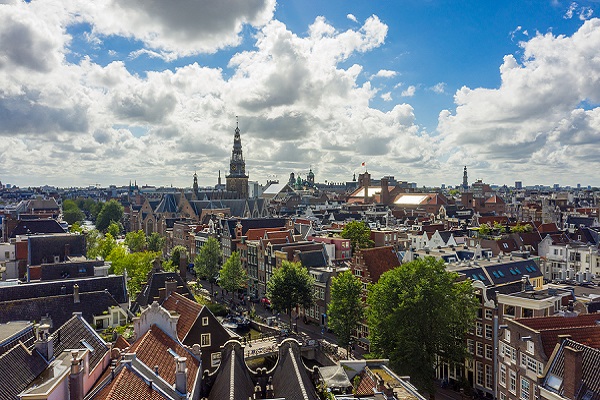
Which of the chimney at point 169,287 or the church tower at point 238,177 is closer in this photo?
the chimney at point 169,287

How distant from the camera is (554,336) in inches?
1433

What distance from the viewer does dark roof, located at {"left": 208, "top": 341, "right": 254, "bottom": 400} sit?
3194 cm

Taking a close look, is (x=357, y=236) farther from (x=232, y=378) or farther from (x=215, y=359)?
(x=232, y=378)

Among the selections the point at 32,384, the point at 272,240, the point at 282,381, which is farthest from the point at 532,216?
the point at 32,384

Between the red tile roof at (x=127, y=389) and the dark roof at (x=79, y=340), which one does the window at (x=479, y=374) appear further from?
the dark roof at (x=79, y=340)

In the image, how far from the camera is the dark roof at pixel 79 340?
28683 mm

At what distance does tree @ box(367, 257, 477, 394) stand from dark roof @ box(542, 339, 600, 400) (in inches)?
429

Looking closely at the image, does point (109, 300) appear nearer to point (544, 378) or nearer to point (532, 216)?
point (544, 378)

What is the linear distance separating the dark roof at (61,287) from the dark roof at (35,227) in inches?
1718

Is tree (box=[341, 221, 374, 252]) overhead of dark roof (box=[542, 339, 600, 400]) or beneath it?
overhead

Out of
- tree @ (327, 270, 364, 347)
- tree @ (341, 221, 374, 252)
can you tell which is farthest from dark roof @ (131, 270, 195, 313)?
tree @ (341, 221, 374, 252)

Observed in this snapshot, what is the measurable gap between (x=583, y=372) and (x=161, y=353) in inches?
1165

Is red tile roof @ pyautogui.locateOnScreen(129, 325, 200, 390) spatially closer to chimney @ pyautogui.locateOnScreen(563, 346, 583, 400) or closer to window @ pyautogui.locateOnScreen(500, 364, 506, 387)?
chimney @ pyautogui.locateOnScreen(563, 346, 583, 400)

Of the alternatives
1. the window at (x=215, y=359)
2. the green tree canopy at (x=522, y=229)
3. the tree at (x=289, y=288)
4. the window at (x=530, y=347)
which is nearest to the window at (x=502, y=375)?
the window at (x=530, y=347)
